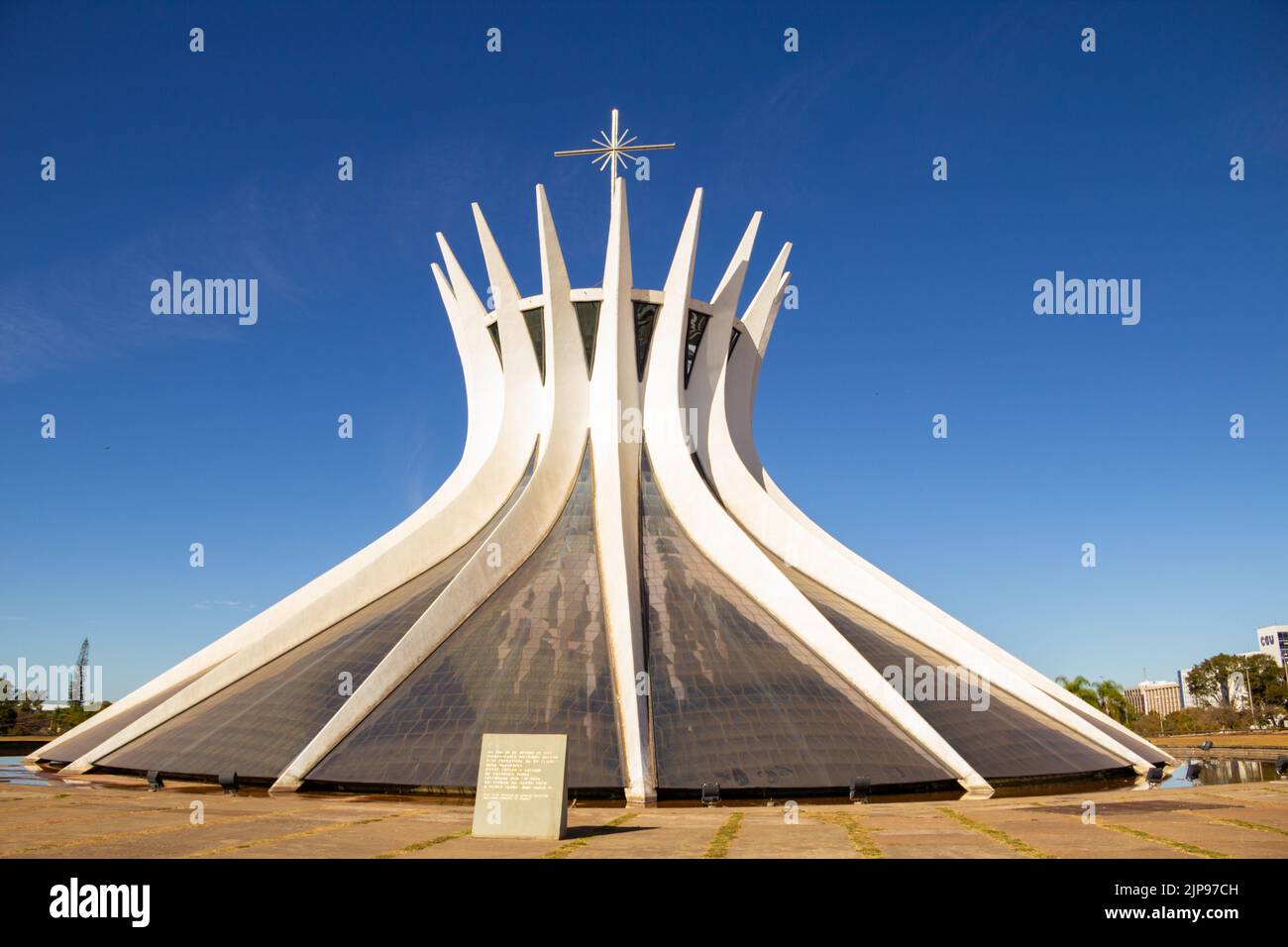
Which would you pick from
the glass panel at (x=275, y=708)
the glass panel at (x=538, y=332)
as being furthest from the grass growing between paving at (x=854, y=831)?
the glass panel at (x=538, y=332)

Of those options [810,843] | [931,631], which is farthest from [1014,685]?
[810,843]

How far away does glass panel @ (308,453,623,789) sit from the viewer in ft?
54.2

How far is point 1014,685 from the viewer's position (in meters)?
21.8

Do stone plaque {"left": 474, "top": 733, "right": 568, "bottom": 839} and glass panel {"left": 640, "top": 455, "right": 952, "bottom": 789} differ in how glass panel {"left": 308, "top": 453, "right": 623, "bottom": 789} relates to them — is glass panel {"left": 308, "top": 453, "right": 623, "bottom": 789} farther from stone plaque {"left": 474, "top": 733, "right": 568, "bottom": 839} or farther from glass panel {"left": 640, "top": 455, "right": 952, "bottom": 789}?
stone plaque {"left": 474, "top": 733, "right": 568, "bottom": 839}

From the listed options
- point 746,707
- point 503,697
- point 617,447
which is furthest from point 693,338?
point 503,697

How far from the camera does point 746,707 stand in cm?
1816

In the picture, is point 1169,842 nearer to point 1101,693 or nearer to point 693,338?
point 693,338

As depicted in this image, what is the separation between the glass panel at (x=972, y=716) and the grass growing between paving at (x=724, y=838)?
25.5 ft

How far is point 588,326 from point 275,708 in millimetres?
14826

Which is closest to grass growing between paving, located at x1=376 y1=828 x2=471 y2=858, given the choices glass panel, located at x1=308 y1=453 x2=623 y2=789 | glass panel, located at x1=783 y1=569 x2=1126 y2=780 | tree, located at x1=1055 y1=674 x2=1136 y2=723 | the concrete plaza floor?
the concrete plaza floor

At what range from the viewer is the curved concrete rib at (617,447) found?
21203 millimetres
